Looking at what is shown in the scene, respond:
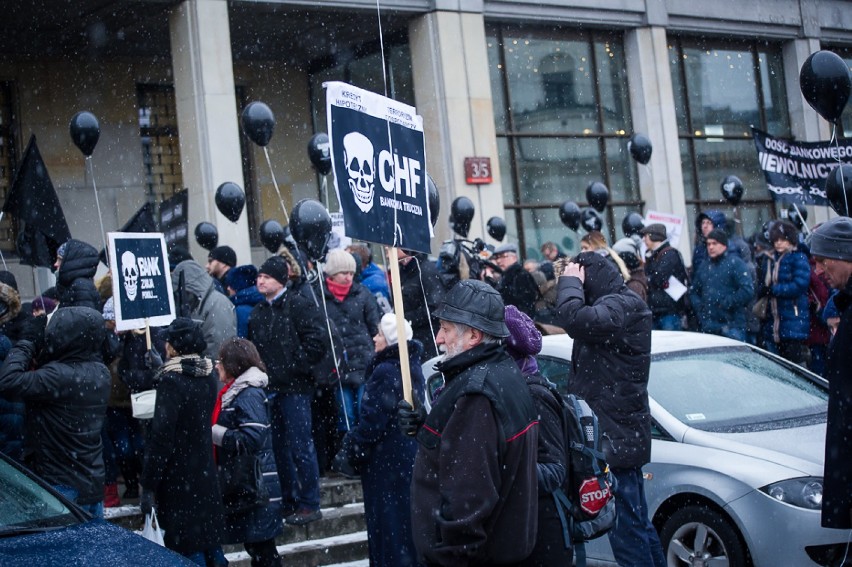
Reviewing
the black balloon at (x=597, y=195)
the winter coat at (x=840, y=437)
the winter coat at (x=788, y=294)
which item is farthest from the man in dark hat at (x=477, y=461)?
the black balloon at (x=597, y=195)

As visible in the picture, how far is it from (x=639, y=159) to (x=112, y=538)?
48.1 feet

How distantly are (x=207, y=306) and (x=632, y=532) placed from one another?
4366 mm

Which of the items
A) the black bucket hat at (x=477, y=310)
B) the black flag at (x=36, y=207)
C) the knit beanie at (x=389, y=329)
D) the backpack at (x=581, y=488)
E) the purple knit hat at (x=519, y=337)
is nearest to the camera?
the black bucket hat at (x=477, y=310)

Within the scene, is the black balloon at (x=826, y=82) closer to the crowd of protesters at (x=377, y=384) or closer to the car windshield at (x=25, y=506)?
the crowd of protesters at (x=377, y=384)

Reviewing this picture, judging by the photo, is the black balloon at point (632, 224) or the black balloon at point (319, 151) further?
the black balloon at point (632, 224)

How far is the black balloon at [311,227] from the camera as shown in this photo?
10258mm

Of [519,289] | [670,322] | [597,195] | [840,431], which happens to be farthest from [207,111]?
[840,431]

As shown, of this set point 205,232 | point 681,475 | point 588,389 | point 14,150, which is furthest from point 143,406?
point 14,150

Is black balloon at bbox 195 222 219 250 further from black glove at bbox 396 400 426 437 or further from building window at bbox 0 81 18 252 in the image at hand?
black glove at bbox 396 400 426 437

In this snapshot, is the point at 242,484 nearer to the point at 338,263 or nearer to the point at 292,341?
the point at 292,341

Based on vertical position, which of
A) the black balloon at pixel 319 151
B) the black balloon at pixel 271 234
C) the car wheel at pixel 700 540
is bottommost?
the car wheel at pixel 700 540

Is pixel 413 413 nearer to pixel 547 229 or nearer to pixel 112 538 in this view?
pixel 112 538

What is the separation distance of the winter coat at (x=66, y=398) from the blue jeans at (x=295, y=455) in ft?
6.49

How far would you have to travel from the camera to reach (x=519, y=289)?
448 inches
